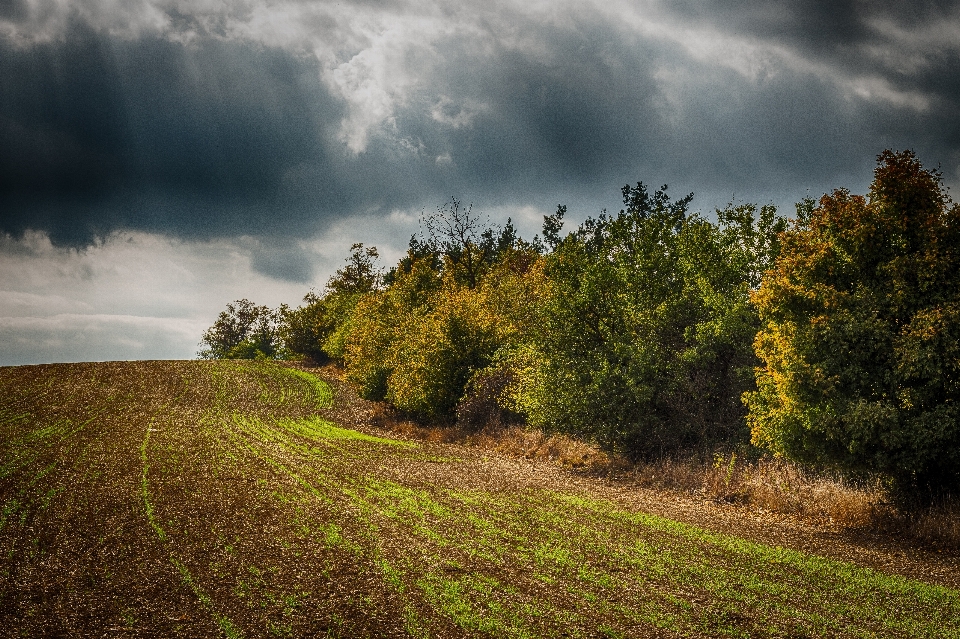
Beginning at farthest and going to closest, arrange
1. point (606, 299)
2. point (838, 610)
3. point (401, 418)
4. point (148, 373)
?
point (148, 373)
point (401, 418)
point (606, 299)
point (838, 610)

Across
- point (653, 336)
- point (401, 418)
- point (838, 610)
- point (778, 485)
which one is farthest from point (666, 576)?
point (401, 418)

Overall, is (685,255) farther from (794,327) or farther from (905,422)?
(905,422)

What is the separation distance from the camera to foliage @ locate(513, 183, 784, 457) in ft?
71.4

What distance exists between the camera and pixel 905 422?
45.1ft

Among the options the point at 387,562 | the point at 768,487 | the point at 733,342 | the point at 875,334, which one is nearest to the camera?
the point at 387,562

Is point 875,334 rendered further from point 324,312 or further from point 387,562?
point 324,312

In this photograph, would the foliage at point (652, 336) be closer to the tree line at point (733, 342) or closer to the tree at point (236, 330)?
the tree line at point (733, 342)

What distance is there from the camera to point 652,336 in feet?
73.5

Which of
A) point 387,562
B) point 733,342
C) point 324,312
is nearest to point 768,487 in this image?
point 733,342

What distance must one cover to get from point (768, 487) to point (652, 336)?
6780 mm

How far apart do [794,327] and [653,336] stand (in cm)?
709

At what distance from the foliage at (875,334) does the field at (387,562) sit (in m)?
2.94

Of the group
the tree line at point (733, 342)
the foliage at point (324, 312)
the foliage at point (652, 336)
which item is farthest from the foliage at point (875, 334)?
the foliage at point (324, 312)

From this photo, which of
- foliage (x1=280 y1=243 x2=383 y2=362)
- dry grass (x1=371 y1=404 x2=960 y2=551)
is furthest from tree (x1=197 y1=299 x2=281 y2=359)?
dry grass (x1=371 y1=404 x2=960 y2=551)
